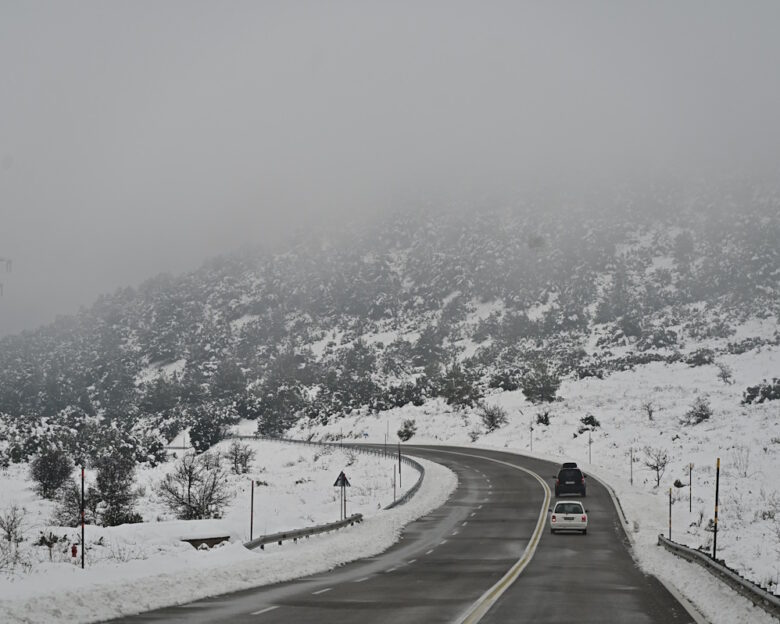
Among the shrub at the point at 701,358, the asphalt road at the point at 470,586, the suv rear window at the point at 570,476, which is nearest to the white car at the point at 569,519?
the asphalt road at the point at 470,586

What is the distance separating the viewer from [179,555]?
2055 cm

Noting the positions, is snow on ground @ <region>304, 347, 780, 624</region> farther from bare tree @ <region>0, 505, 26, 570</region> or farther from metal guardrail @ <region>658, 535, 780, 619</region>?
bare tree @ <region>0, 505, 26, 570</region>

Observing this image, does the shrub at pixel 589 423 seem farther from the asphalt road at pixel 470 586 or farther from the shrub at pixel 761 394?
the asphalt road at pixel 470 586

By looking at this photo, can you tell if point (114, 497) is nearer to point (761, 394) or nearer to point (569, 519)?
point (569, 519)

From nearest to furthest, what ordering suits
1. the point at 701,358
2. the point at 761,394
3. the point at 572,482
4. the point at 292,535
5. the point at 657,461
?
1. the point at 292,535
2. the point at 572,482
3. the point at 657,461
4. the point at 761,394
5. the point at 701,358

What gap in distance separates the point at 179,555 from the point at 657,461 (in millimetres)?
40649

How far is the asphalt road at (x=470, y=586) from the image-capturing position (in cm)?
1446

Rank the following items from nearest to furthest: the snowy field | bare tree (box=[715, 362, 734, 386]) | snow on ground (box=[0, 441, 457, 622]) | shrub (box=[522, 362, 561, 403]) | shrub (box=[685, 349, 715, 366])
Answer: snow on ground (box=[0, 441, 457, 622])
the snowy field
bare tree (box=[715, 362, 734, 386])
shrub (box=[522, 362, 561, 403])
shrub (box=[685, 349, 715, 366])

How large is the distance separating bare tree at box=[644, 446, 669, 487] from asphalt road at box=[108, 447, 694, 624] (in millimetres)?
15870

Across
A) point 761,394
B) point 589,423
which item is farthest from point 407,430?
point 761,394

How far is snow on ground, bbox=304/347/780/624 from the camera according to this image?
976 inches

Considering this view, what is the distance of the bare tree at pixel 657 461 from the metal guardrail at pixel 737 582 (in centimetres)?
2930

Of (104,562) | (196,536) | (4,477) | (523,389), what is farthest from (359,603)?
(523,389)

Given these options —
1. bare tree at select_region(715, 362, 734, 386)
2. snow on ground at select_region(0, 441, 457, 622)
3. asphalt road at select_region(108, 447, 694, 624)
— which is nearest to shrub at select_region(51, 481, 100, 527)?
snow on ground at select_region(0, 441, 457, 622)
